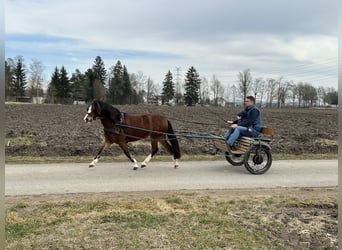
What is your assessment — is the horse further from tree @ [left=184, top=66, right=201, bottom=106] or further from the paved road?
tree @ [left=184, top=66, right=201, bottom=106]

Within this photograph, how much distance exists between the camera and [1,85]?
1521 millimetres

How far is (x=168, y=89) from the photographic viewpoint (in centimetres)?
9662

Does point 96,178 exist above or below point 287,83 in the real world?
below

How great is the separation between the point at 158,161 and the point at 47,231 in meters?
5.57

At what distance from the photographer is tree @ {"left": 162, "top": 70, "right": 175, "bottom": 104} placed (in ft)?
306

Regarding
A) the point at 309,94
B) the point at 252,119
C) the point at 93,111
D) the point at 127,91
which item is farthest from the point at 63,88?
the point at 252,119

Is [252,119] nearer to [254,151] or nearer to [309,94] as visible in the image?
[254,151]

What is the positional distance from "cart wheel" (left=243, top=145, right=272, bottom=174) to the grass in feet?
6.91

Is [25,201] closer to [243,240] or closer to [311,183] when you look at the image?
[243,240]

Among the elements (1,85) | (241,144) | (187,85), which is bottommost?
(241,144)

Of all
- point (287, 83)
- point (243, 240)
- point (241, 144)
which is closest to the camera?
point (243, 240)

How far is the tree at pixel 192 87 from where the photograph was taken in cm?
8265

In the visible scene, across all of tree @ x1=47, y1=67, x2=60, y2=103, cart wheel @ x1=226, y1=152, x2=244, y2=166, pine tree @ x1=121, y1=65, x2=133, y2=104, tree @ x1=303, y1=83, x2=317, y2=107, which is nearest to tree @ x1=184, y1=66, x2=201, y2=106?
pine tree @ x1=121, y1=65, x2=133, y2=104

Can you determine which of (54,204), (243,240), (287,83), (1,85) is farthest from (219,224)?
(287,83)
